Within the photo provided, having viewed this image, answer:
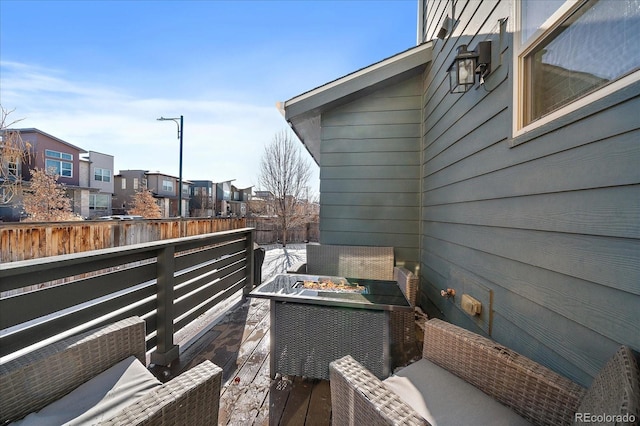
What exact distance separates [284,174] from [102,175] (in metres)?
19.5

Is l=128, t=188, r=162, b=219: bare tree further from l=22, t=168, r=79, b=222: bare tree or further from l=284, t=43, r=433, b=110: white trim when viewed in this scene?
l=284, t=43, r=433, b=110: white trim

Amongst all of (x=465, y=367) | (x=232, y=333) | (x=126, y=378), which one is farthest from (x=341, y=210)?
(x=126, y=378)

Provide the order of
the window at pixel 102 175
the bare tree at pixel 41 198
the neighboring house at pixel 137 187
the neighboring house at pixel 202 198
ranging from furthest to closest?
the neighboring house at pixel 202 198 < the neighboring house at pixel 137 187 < the window at pixel 102 175 < the bare tree at pixel 41 198

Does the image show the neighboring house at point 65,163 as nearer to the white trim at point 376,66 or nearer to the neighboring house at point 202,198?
the neighboring house at point 202,198

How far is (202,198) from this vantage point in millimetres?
29938

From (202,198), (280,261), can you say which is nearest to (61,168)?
(202,198)

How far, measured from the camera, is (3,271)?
1280 mm

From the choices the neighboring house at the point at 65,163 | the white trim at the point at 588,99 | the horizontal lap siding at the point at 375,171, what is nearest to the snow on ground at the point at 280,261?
the horizontal lap siding at the point at 375,171

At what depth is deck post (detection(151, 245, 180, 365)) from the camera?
233 centimetres

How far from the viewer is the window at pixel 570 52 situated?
1028 mm

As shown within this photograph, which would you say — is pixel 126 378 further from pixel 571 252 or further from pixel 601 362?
pixel 571 252

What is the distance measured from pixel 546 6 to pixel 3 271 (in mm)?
3095

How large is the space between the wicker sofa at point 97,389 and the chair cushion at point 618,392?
1284 mm

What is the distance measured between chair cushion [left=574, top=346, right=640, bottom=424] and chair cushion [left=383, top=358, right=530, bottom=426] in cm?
36
